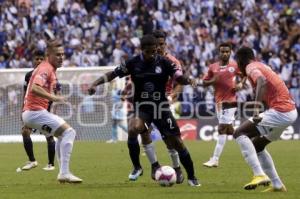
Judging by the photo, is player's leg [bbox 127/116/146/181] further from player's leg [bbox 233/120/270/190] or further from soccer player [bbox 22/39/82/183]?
player's leg [bbox 233/120/270/190]

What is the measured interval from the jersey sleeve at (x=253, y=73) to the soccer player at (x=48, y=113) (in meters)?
3.35

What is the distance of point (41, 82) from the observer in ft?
49.1

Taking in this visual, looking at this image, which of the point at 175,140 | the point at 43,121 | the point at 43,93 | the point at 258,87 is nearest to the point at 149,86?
the point at 175,140

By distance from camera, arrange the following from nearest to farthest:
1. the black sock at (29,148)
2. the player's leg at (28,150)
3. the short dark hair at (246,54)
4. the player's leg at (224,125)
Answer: the short dark hair at (246,54)
the player's leg at (28,150)
the black sock at (29,148)
the player's leg at (224,125)

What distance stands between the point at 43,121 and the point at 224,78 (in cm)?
649

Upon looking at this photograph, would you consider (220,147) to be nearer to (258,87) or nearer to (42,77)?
(42,77)

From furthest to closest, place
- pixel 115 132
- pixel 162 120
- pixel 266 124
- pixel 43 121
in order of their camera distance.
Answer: pixel 115 132, pixel 43 121, pixel 162 120, pixel 266 124

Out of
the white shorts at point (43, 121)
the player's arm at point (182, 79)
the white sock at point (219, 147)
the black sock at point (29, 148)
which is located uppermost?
the player's arm at point (182, 79)

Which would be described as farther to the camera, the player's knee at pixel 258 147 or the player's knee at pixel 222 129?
the player's knee at pixel 222 129

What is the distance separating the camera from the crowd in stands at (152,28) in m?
37.9

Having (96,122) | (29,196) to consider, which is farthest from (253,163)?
(96,122)

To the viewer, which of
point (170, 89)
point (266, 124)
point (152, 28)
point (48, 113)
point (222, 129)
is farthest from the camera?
point (152, 28)

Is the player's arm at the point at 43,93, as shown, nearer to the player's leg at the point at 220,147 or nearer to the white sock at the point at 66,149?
the white sock at the point at 66,149

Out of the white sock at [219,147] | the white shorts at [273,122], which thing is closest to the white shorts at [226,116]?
the white sock at [219,147]
